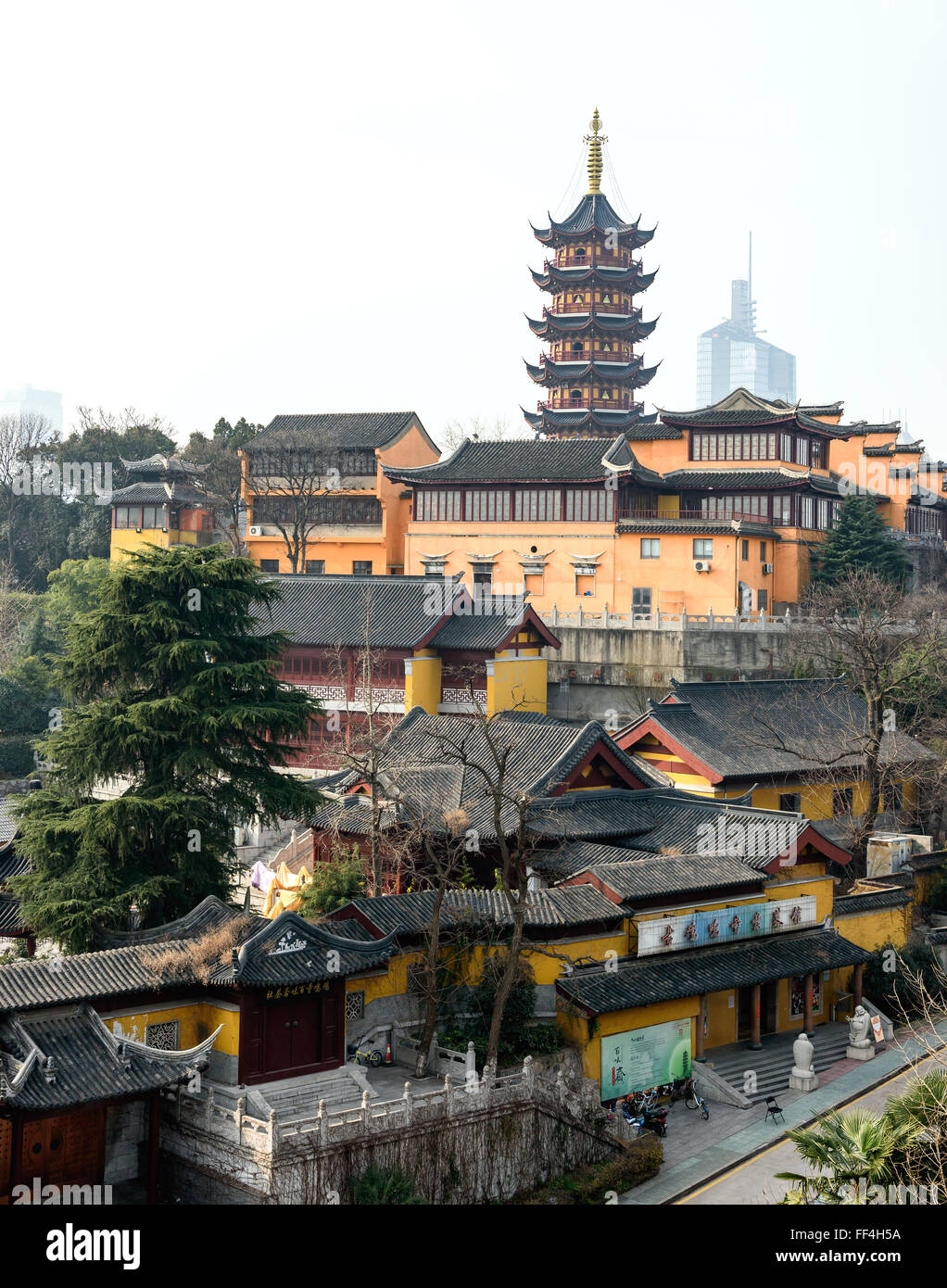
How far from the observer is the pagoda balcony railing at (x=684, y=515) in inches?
2018

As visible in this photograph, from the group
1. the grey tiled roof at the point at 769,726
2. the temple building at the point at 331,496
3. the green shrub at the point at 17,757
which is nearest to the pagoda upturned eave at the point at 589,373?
the temple building at the point at 331,496

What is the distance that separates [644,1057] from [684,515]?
30.3 m

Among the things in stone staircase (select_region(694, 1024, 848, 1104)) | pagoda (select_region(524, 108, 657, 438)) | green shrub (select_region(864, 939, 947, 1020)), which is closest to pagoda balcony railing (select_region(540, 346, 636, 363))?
pagoda (select_region(524, 108, 657, 438))

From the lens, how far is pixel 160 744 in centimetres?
2728

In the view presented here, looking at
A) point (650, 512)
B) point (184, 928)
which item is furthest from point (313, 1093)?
point (650, 512)

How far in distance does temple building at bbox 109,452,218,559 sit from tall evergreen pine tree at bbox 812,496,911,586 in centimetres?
2768

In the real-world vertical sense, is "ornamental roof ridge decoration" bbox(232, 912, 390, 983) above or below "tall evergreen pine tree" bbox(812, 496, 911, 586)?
below

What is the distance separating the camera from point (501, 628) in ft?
137

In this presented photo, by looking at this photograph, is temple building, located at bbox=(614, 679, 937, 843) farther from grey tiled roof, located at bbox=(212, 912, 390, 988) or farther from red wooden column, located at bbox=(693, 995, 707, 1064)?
grey tiled roof, located at bbox=(212, 912, 390, 988)

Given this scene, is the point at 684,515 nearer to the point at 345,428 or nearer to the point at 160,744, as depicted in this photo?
the point at 345,428

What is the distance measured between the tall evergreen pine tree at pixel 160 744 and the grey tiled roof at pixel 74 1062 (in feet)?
15.0

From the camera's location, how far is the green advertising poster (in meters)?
24.9

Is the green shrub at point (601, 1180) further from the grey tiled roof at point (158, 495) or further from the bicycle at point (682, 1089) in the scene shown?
the grey tiled roof at point (158, 495)
